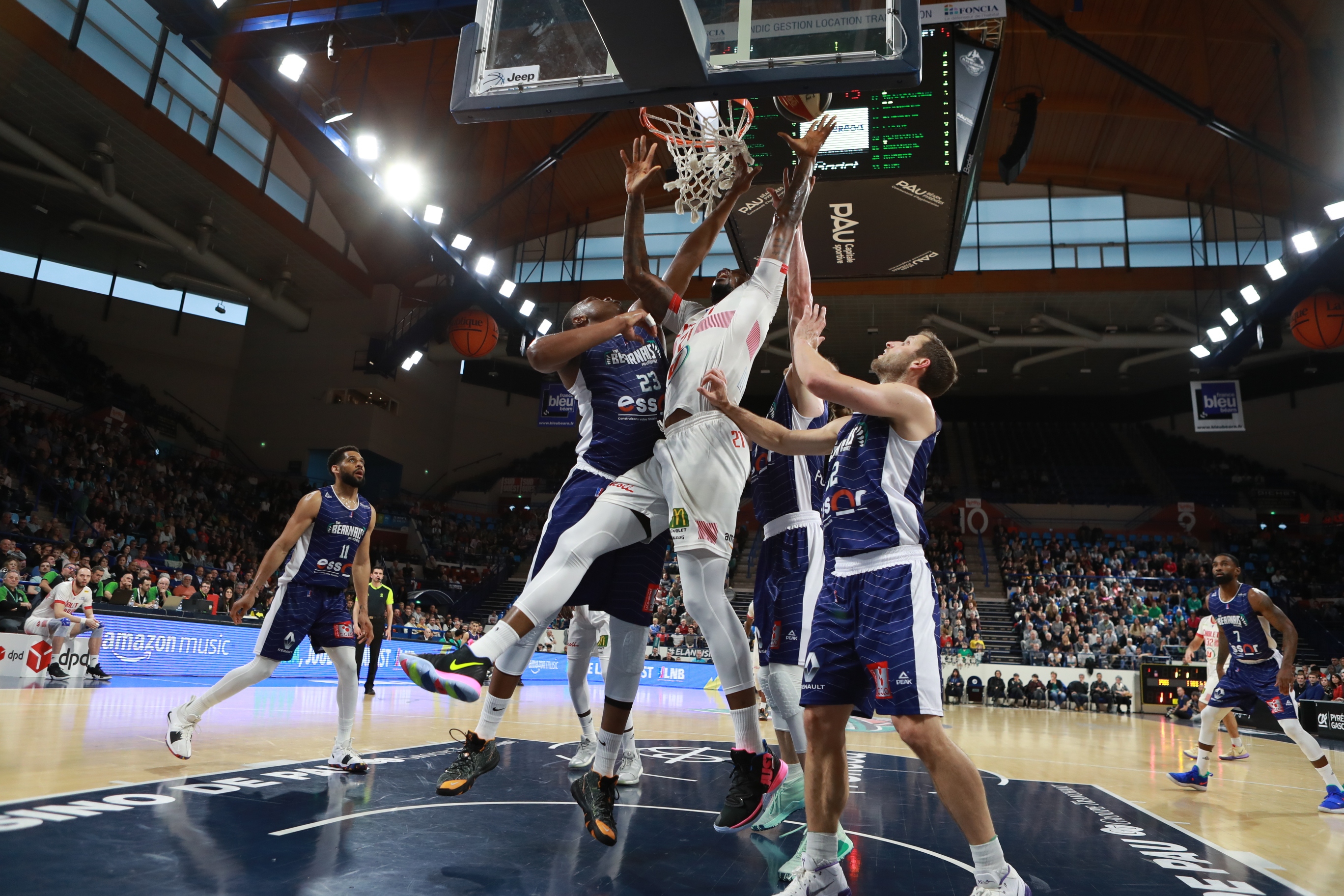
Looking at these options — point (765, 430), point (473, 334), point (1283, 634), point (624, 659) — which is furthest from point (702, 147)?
point (473, 334)

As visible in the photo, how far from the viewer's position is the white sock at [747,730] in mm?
3943

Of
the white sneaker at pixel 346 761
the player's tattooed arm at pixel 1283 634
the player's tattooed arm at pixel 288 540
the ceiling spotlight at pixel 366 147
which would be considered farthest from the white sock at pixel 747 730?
the ceiling spotlight at pixel 366 147

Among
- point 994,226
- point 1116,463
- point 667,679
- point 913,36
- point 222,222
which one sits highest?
point 994,226

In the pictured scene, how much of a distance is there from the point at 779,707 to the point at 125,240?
23612 mm

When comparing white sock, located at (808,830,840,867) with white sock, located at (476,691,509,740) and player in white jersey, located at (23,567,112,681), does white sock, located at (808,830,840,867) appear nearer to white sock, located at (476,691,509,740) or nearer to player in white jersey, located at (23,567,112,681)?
white sock, located at (476,691,509,740)

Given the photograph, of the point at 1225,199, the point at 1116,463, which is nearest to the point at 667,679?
the point at 1225,199

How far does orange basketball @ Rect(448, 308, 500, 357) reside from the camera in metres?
20.5

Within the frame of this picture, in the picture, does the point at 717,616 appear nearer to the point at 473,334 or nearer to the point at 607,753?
the point at 607,753

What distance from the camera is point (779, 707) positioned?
4.47m

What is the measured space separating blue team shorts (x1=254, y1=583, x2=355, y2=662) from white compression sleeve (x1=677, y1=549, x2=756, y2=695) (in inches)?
115

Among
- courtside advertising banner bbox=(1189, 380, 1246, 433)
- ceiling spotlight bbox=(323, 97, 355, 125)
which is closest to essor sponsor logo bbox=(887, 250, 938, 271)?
ceiling spotlight bbox=(323, 97, 355, 125)

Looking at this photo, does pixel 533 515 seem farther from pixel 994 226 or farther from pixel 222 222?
pixel 994 226

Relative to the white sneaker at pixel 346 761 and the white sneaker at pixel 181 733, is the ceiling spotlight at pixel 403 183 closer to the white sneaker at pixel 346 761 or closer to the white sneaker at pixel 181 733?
the white sneaker at pixel 181 733

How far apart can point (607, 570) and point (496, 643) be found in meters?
A: 0.76
